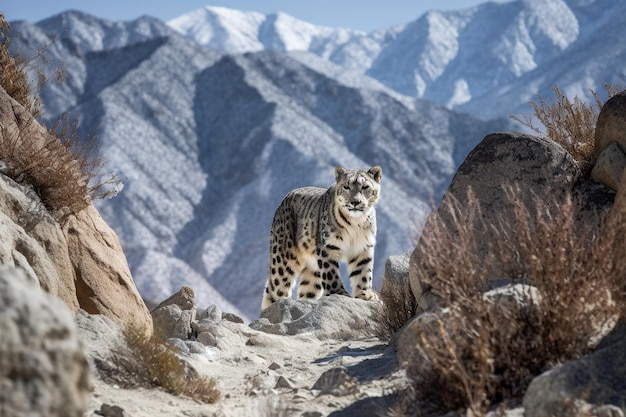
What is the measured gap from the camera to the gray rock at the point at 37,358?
2.43 m

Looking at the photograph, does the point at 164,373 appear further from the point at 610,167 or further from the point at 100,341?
the point at 610,167

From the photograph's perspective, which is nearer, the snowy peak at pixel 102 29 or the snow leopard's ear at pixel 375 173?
the snow leopard's ear at pixel 375 173

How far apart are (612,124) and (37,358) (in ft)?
19.8

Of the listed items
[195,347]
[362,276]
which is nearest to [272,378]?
[195,347]

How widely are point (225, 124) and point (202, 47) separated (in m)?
13.4

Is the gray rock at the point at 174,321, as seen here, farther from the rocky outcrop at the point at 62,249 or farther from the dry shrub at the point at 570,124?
the dry shrub at the point at 570,124

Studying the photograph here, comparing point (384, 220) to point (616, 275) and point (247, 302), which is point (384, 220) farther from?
point (616, 275)

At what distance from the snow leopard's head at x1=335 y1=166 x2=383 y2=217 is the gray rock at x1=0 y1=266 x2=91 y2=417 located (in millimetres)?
8149

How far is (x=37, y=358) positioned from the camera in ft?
8.09

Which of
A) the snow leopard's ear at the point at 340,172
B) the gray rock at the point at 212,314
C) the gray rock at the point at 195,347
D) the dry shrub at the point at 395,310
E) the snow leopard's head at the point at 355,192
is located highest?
the snow leopard's ear at the point at 340,172

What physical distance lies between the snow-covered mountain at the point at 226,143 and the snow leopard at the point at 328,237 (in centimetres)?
4448

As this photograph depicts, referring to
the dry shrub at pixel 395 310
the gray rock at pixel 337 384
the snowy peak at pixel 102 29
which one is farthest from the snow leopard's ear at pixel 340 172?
the snowy peak at pixel 102 29

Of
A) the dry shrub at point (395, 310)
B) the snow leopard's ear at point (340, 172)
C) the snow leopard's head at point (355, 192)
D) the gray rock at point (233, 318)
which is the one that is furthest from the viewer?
the snow leopard's ear at point (340, 172)

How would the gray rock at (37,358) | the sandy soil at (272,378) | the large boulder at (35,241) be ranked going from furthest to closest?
the large boulder at (35,241) < the sandy soil at (272,378) < the gray rock at (37,358)
